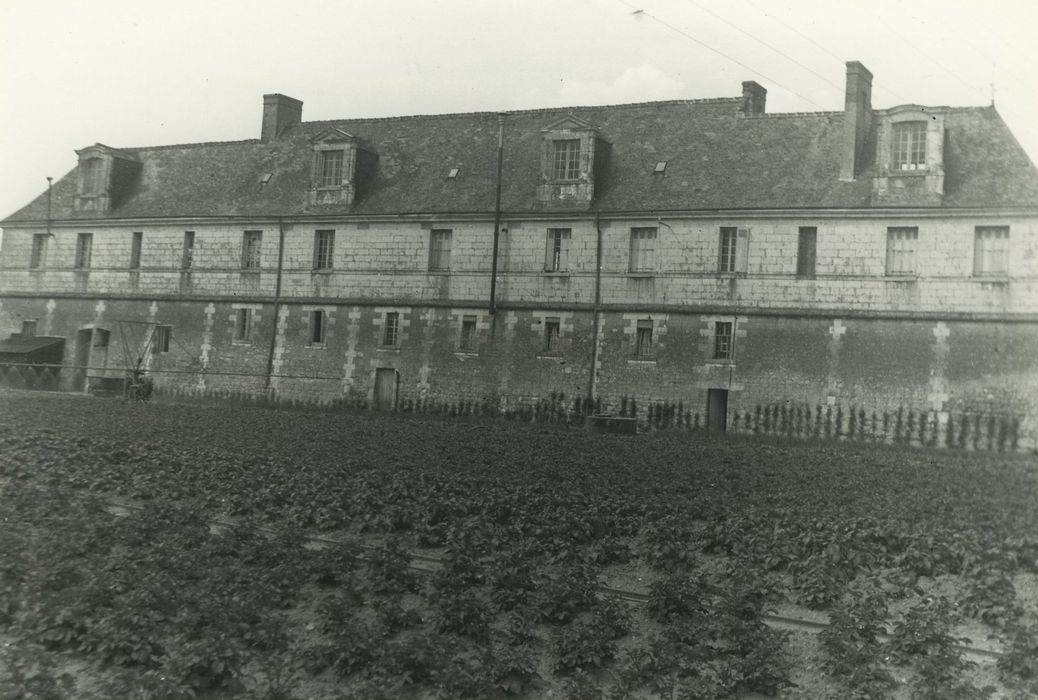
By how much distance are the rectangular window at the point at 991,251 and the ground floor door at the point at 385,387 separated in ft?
58.6

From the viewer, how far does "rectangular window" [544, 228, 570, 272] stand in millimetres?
29641

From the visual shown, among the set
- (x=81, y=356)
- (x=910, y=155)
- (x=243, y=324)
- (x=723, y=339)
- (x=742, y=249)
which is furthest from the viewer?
(x=81, y=356)

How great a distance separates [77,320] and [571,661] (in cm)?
3456

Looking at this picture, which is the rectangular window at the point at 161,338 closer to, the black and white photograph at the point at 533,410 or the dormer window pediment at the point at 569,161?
the black and white photograph at the point at 533,410

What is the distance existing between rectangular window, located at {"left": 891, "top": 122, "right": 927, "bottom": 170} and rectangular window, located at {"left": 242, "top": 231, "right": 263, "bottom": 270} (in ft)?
71.1

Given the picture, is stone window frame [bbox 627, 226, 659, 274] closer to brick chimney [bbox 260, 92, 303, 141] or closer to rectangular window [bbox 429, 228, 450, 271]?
rectangular window [bbox 429, 228, 450, 271]

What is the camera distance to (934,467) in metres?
18.4

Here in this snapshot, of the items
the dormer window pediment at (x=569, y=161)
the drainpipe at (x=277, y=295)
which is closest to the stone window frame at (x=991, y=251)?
the dormer window pediment at (x=569, y=161)

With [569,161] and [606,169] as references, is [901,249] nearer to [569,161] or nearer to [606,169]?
[606,169]

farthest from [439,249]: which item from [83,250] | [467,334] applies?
[83,250]

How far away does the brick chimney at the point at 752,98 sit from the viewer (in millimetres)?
30266

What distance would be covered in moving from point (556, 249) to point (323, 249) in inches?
350

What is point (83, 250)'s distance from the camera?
37500 millimetres

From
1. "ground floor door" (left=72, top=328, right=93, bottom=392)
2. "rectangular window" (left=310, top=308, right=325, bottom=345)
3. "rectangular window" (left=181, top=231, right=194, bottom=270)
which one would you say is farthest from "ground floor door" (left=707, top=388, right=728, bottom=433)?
"ground floor door" (left=72, top=328, right=93, bottom=392)
